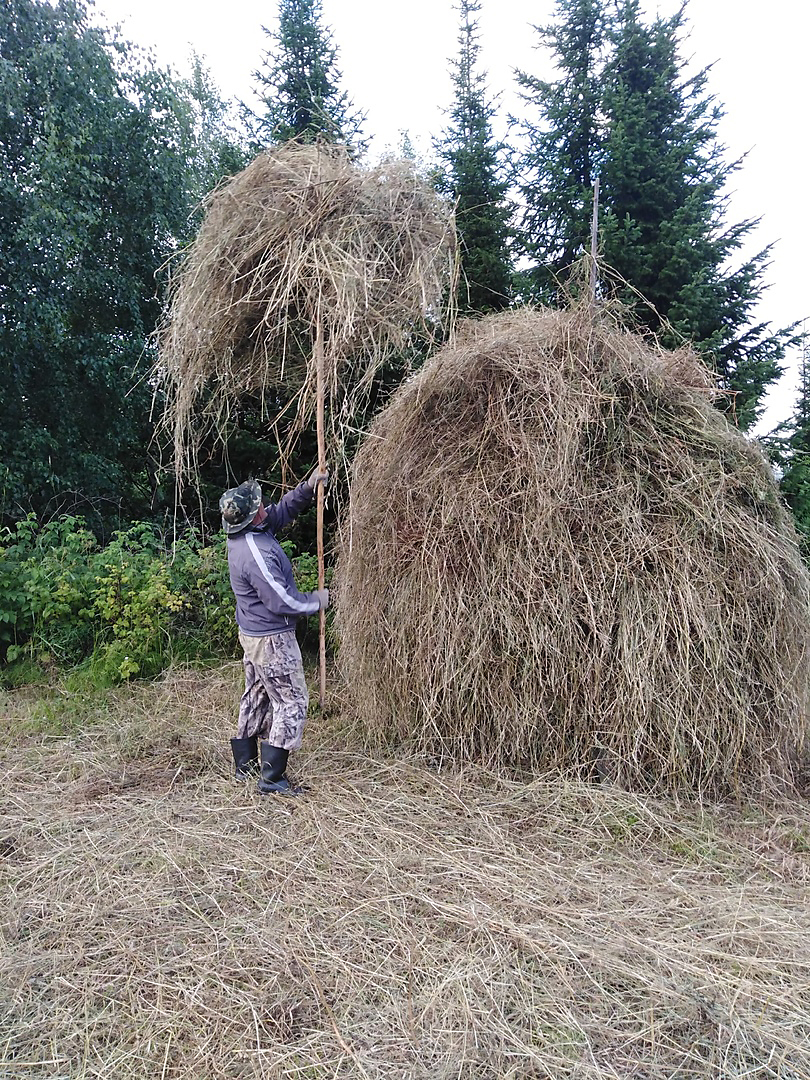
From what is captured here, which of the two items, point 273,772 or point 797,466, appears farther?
point 797,466

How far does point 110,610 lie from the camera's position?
5.52m

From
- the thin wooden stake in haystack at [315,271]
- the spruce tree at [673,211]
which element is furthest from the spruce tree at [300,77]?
the thin wooden stake in haystack at [315,271]

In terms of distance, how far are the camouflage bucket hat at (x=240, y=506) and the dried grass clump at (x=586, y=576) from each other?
2.71 ft

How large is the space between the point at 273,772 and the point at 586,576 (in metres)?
1.93

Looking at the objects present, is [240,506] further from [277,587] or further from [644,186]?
[644,186]

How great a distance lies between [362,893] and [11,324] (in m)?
8.41

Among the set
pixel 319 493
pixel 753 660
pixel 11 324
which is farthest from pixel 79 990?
pixel 11 324

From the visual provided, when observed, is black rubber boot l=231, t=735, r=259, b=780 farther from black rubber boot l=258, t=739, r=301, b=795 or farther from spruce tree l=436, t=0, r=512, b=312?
spruce tree l=436, t=0, r=512, b=312

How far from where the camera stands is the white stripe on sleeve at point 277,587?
11.7 feet

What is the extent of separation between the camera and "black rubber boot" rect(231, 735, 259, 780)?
380 centimetres

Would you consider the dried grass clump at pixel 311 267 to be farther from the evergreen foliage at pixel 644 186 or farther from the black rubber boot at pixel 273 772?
the evergreen foliage at pixel 644 186

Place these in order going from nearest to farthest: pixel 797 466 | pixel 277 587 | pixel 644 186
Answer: pixel 277 587 → pixel 797 466 → pixel 644 186

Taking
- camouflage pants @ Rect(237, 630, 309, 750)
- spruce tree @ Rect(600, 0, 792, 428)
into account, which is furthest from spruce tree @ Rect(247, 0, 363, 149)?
camouflage pants @ Rect(237, 630, 309, 750)

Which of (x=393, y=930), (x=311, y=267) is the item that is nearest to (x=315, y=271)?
(x=311, y=267)
